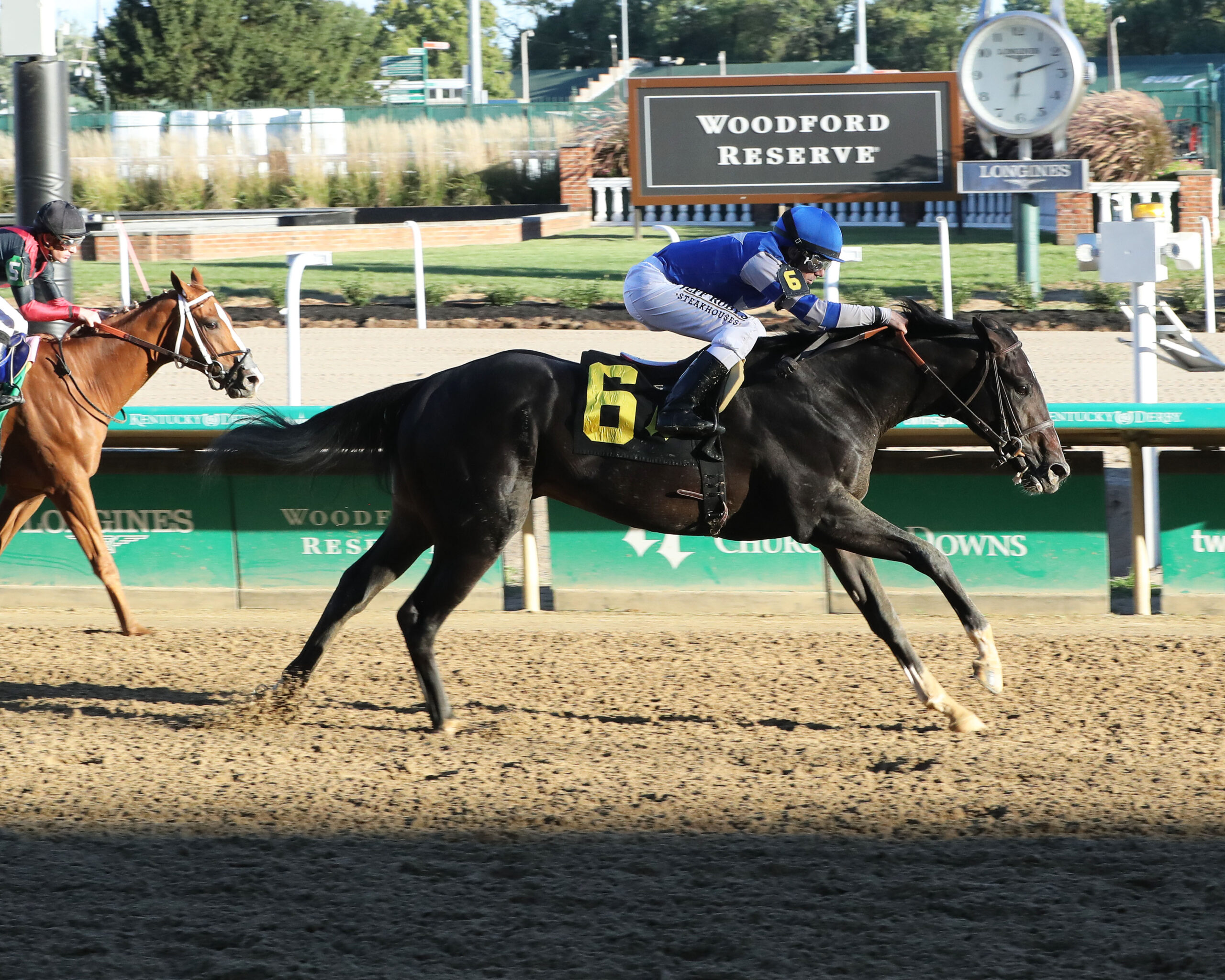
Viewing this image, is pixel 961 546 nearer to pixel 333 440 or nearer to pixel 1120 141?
pixel 333 440

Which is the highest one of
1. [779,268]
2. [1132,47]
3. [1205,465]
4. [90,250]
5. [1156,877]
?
[1132,47]

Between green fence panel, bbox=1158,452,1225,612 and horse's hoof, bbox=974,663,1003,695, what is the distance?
2.42m

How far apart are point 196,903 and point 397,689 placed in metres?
2.50

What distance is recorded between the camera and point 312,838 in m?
4.61

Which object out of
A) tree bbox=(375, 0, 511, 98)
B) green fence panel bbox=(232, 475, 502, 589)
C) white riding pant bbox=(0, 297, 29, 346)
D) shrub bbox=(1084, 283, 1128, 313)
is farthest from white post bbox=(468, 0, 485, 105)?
tree bbox=(375, 0, 511, 98)

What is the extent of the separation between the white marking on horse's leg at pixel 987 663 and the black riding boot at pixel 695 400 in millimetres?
1281

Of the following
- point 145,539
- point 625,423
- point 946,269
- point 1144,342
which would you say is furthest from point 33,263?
point 946,269

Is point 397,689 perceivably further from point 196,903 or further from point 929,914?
point 929,914

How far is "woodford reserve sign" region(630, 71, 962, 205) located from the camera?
460 inches

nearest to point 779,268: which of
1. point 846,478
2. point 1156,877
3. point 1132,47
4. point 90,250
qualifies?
point 846,478

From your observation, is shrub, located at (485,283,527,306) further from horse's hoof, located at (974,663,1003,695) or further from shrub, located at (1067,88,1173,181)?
horse's hoof, located at (974,663,1003,695)

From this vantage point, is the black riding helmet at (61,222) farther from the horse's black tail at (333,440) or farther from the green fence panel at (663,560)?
the green fence panel at (663,560)

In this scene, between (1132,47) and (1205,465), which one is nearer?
(1205,465)

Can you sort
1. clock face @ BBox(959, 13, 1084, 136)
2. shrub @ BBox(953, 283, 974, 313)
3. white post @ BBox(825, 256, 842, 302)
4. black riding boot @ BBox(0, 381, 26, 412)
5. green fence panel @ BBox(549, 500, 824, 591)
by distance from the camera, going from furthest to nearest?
shrub @ BBox(953, 283, 974, 313)
clock face @ BBox(959, 13, 1084, 136)
white post @ BBox(825, 256, 842, 302)
green fence panel @ BBox(549, 500, 824, 591)
black riding boot @ BBox(0, 381, 26, 412)
